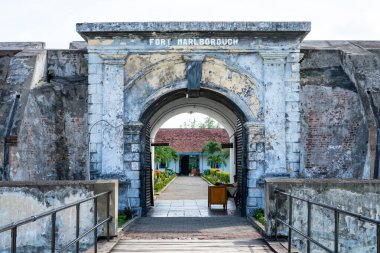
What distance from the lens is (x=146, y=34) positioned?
1382 centimetres

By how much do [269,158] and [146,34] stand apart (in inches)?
174

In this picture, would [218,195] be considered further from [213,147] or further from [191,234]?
[213,147]

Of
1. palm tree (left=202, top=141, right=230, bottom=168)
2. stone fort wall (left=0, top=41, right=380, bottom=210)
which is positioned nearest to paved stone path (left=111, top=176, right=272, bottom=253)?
stone fort wall (left=0, top=41, right=380, bottom=210)

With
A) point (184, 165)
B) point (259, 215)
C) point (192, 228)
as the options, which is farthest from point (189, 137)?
point (192, 228)

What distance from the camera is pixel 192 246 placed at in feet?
29.1

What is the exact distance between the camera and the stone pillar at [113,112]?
13750mm

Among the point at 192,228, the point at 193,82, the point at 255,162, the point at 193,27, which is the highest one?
the point at 193,27

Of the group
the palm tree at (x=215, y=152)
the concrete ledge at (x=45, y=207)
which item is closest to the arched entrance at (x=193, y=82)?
the concrete ledge at (x=45, y=207)

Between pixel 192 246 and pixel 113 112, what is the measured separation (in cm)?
584

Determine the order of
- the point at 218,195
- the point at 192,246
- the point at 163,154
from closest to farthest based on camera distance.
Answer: the point at 192,246 → the point at 218,195 → the point at 163,154

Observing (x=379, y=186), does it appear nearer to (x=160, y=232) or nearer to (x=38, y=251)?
(x=160, y=232)

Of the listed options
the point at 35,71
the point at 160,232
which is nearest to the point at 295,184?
the point at 160,232

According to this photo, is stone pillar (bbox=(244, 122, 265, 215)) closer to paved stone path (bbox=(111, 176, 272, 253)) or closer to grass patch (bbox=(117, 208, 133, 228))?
paved stone path (bbox=(111, 176, 272, 253))

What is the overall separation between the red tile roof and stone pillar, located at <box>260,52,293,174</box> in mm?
40115
